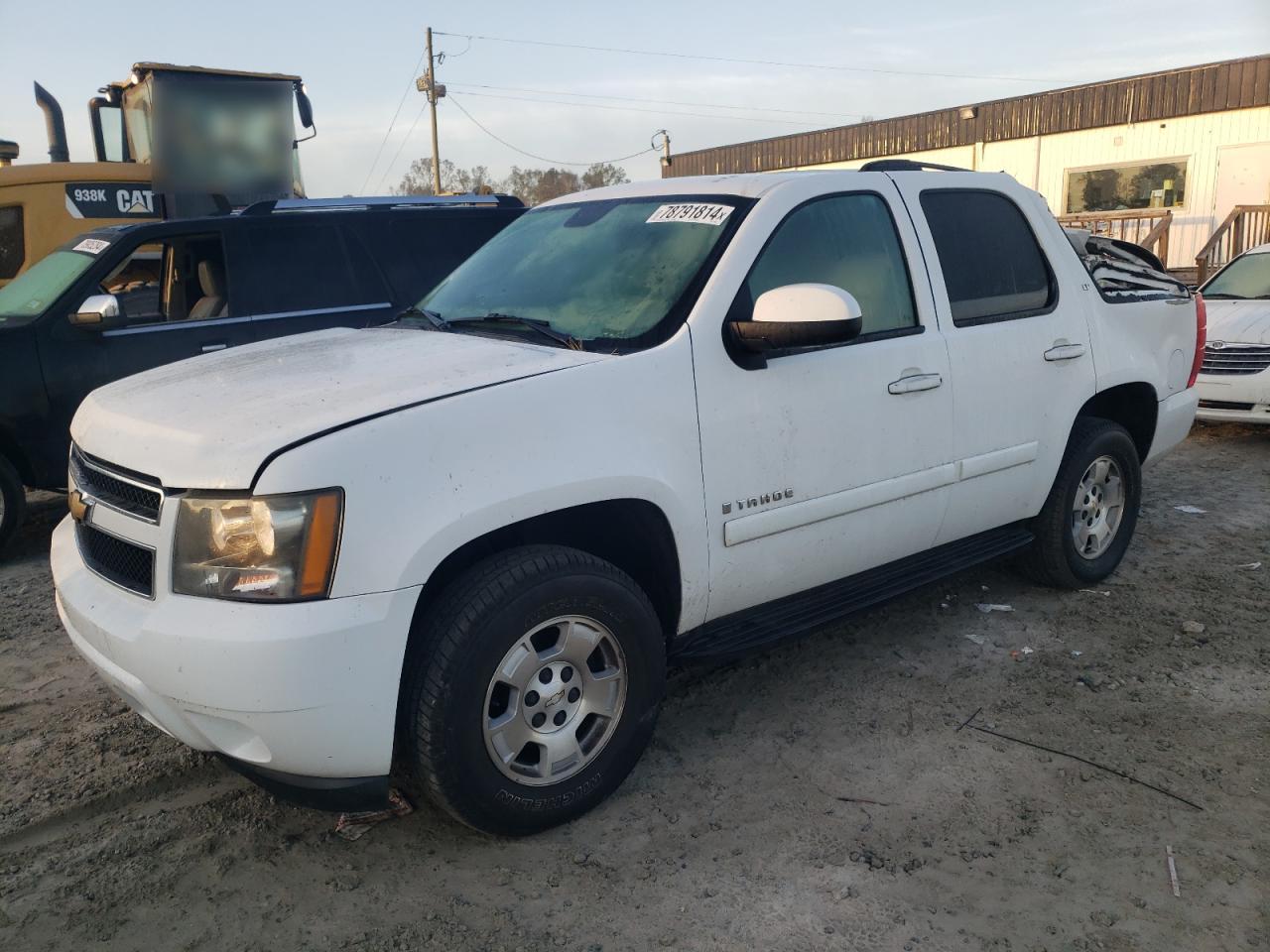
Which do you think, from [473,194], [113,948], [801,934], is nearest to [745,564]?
[801,934]

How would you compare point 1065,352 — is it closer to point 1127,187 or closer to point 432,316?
point 432,316

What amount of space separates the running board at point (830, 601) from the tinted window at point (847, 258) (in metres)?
0.93

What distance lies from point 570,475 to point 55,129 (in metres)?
10.5

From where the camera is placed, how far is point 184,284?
21.3 feet

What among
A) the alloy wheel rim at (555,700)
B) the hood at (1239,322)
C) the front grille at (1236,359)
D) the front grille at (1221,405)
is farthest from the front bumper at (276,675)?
the hood at (1239,322)

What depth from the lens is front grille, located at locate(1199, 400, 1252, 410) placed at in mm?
7945

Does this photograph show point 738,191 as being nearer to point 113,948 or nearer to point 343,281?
point 113,948

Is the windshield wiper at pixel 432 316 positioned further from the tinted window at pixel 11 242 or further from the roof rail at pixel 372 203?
the tinted window at pixel 11 242

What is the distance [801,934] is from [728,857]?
362 millimetres

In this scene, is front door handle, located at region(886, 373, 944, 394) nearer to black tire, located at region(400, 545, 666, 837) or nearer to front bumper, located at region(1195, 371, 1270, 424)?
black tire, located at region(400, 545, 666, 837)

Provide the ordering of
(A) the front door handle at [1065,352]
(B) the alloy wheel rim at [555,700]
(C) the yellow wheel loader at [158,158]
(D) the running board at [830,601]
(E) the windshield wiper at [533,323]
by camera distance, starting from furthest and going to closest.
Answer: (C) the yellow wheel loader at [158,158] → (A) the front door handle at [1065,352] → (D) the running board at [830,601] → (E) the windshield wiper at [533,323] → (B) the alloy wheel rim at [555,700]

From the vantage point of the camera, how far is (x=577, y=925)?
2.54 metres

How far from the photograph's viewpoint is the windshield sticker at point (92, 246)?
6098 millimetres

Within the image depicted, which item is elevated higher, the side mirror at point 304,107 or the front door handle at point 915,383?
the side mirror at point 304,107
